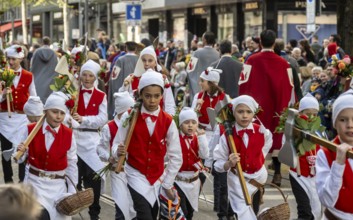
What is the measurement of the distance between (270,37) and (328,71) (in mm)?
3699

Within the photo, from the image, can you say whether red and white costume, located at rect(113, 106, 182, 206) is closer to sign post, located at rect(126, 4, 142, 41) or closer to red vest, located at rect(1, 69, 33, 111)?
red vest, located at rect(1, 69, 33, 111)

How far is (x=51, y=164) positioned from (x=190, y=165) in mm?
1658

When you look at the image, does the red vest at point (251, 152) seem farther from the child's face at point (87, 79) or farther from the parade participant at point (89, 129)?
the child's face at point (87, 79)

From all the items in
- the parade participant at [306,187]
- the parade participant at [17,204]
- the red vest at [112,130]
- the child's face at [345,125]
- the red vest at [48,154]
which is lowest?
the parade participant at [306,187]

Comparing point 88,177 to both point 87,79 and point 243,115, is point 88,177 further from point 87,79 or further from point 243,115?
point 243,115

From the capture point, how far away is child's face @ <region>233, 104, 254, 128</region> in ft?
28.4

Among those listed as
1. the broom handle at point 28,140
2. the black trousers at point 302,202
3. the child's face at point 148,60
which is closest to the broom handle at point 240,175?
the black trousers at point 302,202

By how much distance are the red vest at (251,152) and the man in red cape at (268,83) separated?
3.82 metres

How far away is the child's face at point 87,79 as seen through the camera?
1097 centimetres

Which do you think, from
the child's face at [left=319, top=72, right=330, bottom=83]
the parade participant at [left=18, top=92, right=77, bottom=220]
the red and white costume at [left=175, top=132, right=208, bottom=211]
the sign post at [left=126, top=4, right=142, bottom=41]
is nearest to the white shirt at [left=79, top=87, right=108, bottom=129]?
the red and white costume at [left=175, top=132, right=208, bottom=211]

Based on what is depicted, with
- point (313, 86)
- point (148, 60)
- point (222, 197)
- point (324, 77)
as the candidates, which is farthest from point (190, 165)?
point (313, 86)

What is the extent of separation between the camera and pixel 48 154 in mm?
8656

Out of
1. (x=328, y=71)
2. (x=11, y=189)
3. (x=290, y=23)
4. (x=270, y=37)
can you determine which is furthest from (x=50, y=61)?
(x=290, y=23)

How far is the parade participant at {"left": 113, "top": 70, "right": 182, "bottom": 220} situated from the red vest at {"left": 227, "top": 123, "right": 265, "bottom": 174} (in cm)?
70
